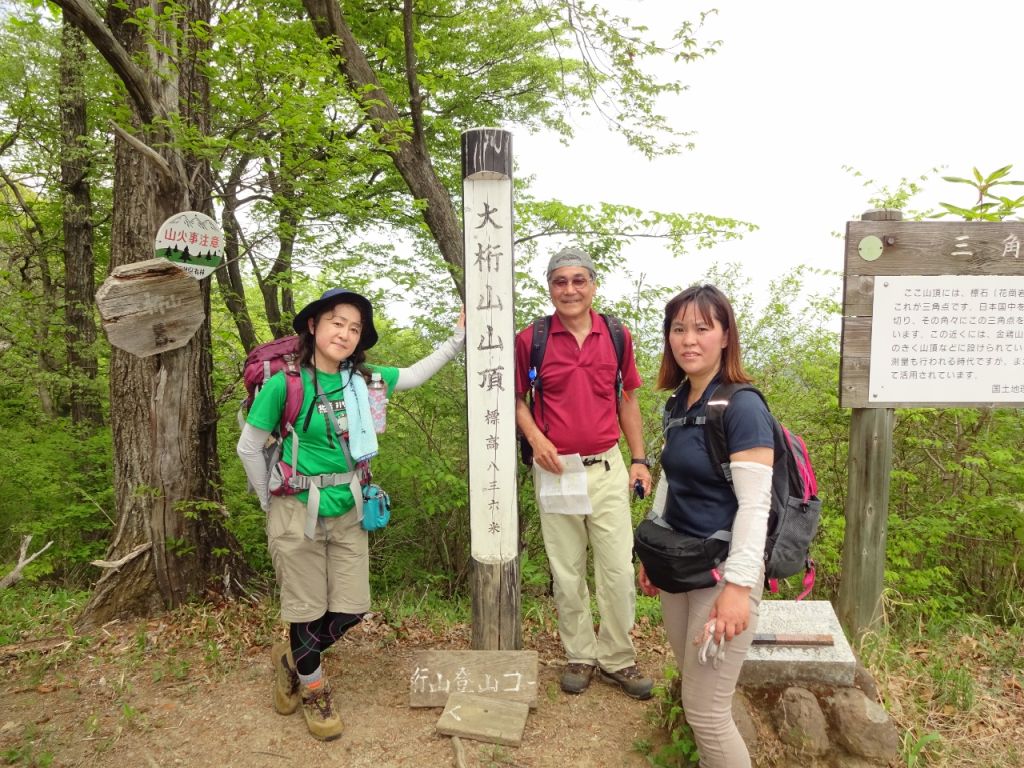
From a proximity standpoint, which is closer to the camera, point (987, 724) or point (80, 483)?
point (987, 724)

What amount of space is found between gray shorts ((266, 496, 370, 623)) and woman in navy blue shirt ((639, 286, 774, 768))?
1.52 meters

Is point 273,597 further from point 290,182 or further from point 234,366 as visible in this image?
point 290,182

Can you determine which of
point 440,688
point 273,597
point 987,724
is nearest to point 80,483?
point 273,597

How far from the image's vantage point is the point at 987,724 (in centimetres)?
316

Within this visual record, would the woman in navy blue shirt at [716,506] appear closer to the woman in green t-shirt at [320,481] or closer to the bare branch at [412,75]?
the woman in green t-shirt at [320,481]

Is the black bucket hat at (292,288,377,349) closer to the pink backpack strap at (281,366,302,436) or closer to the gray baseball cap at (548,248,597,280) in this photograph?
the pink backpack strap at (281,366,302,436)

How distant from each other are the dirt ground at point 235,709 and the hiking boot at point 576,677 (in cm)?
5

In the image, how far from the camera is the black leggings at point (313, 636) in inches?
116

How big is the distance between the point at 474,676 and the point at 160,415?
2.48 meters

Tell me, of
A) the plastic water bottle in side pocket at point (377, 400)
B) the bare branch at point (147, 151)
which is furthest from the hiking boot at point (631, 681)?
the bare branch at point (147, 151)

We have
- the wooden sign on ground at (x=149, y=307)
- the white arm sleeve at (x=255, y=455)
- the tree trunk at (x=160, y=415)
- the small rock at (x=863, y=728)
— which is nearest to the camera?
the small rock at (x=863, y=728)

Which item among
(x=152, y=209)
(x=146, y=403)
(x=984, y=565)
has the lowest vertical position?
(x=984, y=565)

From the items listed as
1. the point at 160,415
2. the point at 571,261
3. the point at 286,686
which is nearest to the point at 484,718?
the point at 286,686

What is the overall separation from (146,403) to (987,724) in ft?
16.5
